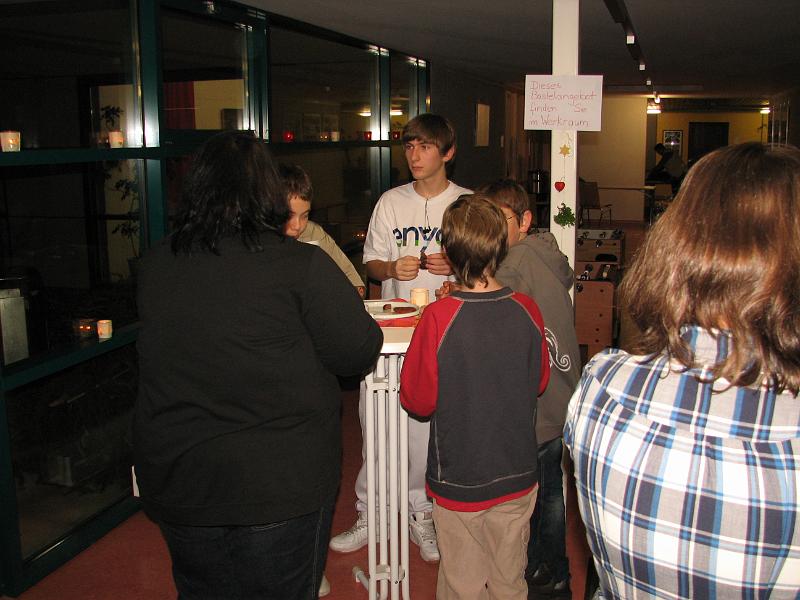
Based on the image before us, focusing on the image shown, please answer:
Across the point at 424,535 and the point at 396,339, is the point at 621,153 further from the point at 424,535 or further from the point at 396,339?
the point at 396,339

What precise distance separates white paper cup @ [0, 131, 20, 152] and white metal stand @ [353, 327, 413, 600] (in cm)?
150

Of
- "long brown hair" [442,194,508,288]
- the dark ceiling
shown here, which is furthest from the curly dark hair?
Answer: the dark ceiling

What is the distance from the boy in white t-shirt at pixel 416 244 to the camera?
3.11m

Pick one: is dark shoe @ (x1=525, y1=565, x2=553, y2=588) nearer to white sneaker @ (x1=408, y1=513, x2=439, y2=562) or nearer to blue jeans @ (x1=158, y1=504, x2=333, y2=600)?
white sneaker @ (x1=408, y1=513, x2=439, y2=562)

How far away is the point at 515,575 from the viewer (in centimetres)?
232

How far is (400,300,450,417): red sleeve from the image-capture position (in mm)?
2162

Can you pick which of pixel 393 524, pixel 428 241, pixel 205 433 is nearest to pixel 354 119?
pixel 428 241

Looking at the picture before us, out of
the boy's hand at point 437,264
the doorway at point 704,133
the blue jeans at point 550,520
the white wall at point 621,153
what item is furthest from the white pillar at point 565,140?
the doorway at point 704,133

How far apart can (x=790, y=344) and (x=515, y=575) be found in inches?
60.4

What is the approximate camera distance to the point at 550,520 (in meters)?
2.68

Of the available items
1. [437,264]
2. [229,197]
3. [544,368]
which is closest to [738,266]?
[229,197]

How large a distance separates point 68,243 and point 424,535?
6.19 ft

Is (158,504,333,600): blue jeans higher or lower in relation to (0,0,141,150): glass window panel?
lower

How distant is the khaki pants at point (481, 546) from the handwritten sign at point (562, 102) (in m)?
1.80
